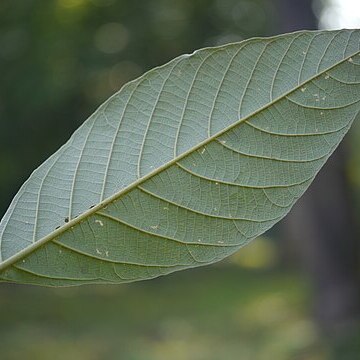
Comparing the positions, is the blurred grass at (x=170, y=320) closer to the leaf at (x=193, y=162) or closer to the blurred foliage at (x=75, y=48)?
the blurred foliage at (x=75, y=48)

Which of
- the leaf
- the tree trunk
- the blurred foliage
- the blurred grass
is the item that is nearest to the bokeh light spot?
the blurred foliage

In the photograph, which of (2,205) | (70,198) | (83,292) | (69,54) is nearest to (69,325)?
(2,205)

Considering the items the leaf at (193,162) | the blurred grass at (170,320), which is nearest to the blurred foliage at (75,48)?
the blurred grass at (170,320)

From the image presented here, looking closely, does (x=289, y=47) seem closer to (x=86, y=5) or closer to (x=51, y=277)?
(x=51, y=277)

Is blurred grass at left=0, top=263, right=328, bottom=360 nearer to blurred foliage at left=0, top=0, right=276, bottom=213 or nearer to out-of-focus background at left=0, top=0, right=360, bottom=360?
out-of-focus background at left=0, top=0, right=360, bottom=360

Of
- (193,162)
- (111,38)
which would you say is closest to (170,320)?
(111,38)

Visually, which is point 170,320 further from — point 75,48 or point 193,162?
point 193,162
